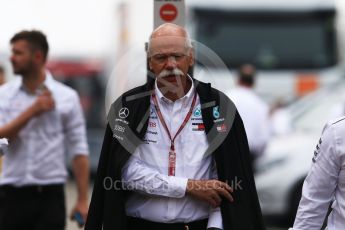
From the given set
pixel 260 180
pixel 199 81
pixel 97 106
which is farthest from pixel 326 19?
pixel 199 81

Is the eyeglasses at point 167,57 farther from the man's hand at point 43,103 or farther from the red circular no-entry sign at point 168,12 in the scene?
the man's hand at point 43,103

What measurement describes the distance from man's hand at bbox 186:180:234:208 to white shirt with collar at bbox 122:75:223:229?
0.05 metres

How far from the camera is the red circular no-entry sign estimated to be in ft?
21.4

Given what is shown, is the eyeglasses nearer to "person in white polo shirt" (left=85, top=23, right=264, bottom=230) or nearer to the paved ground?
"person in white polo shirt" (left=85, top=23, right=264, bottom=230)

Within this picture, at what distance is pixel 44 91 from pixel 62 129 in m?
0.31

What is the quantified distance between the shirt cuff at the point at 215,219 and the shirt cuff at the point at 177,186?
0.20m

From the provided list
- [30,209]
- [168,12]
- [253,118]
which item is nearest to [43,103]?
[30,209]

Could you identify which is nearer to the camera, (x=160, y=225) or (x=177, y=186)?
(x=177, y=186)

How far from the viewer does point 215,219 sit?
5.14m

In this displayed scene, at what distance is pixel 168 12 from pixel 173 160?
1643mm

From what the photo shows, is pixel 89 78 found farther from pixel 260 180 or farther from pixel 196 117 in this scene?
pixel 196 117

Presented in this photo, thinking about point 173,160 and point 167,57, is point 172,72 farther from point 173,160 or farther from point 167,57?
point 173,160

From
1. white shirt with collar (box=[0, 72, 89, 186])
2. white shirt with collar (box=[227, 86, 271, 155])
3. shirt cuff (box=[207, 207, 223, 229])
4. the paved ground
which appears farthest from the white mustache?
the paved ground

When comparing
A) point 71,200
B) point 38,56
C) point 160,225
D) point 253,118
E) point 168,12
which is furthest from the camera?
point 71,200
